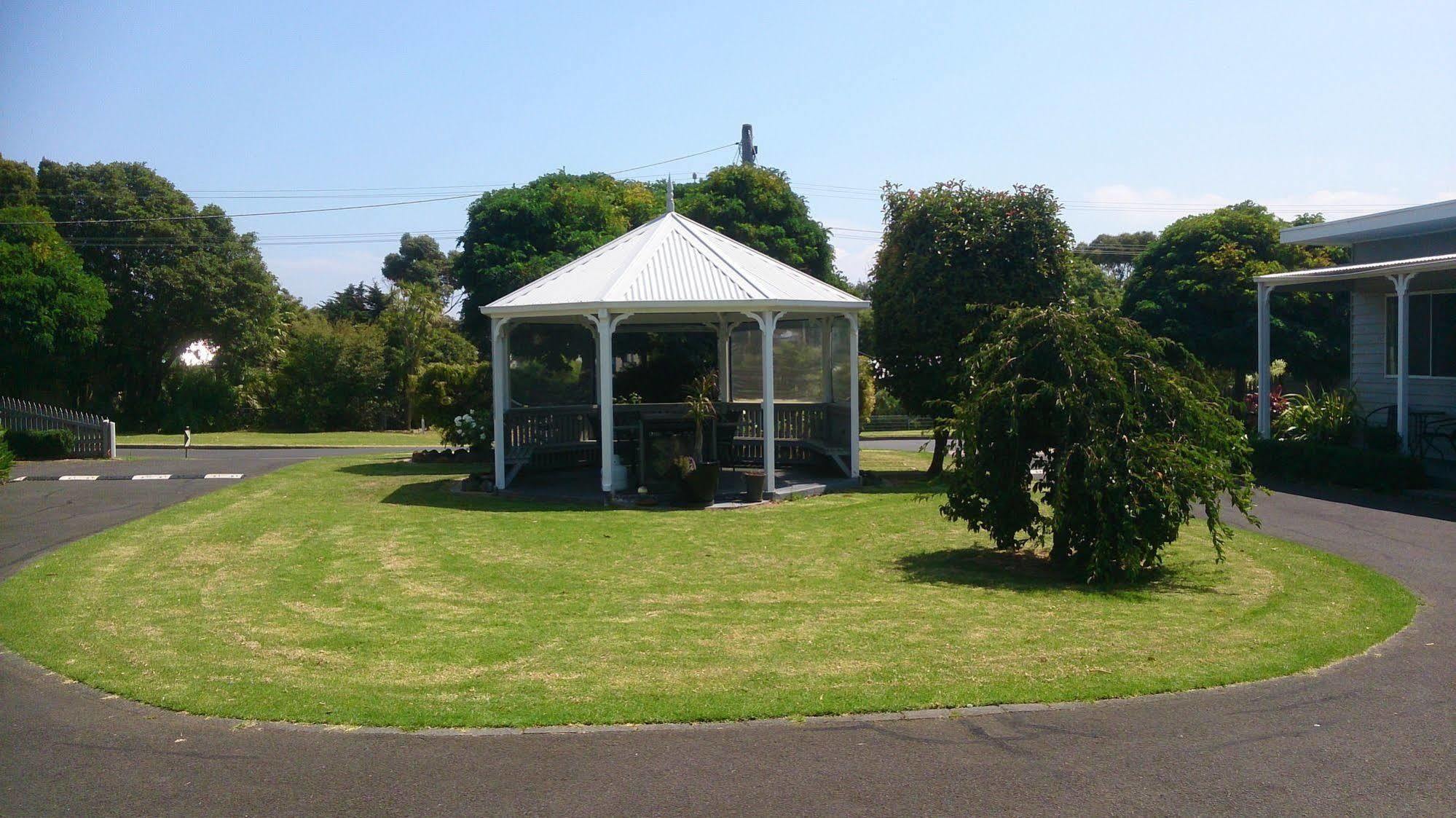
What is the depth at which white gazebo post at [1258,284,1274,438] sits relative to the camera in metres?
19.7

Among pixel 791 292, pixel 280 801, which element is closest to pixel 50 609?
pixel 280 801

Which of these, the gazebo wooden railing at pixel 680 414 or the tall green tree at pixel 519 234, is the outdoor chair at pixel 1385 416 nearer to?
the gazebo wooden railing at pixel 680 414

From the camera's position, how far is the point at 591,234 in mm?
25781

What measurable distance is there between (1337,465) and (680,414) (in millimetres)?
10221

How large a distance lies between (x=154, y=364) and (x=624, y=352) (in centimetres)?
3071

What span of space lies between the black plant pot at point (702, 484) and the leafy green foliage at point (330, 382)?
3086 centimetres

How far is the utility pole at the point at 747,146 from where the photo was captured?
3831cm

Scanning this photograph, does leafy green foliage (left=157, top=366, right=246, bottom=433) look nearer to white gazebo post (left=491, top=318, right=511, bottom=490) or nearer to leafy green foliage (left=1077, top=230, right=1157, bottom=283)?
white gazebo post (left=491, top=318, right=511, bottom=490)

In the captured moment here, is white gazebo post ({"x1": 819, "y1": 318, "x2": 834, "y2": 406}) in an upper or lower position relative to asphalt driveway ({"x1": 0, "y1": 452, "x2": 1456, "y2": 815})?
upper

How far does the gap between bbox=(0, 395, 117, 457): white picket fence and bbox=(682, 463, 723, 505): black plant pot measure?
52.0 ft

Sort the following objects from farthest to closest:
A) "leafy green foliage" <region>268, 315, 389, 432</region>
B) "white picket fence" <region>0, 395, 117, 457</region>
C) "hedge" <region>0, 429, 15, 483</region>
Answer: "leafy green foliage" <region>268, 315, 389, 432</region>, "white picket fence" <region>0, 395, 117, 457</region>, "hedge" <region>0, 429, 15, 483</region>

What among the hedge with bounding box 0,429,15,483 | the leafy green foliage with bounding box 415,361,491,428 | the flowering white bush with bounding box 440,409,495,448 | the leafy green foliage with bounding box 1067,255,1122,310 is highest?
the leafy green foliage with bounding box 1067,255,1122,310

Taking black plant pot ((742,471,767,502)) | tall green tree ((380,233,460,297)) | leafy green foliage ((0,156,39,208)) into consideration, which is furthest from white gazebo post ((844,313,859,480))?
tall green tree ((380,233,460,297))

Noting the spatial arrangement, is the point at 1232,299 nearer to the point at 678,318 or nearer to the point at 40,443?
the point at 678,318
